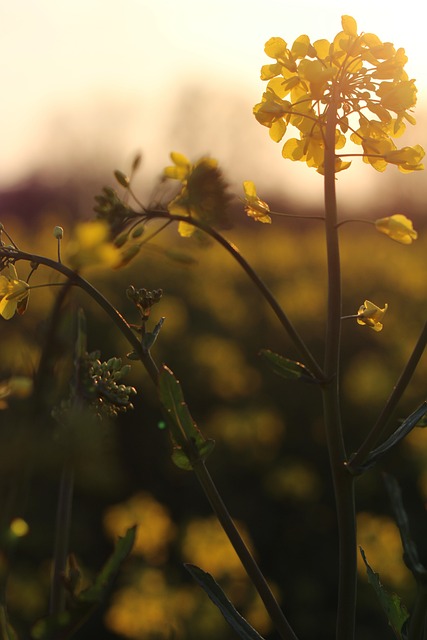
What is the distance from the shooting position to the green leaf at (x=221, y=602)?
0.91 meters

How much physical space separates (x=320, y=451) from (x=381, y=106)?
144 inches

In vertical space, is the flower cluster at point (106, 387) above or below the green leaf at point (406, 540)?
above

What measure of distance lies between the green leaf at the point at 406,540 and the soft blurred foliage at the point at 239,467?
3.45 feet

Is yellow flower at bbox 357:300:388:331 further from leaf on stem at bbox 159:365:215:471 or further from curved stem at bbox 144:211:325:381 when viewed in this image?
leaf on stem at bbox 159:365:215:471

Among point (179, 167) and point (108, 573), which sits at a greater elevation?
point (179, 167)

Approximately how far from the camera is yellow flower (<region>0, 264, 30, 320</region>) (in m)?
0.87

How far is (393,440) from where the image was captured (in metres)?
0.90

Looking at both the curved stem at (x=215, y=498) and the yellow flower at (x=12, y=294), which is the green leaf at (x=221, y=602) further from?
the yellow flower at (x=12, y=294)

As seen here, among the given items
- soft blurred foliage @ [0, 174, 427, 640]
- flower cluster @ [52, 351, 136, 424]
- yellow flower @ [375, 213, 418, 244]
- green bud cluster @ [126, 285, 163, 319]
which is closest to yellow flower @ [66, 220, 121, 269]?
flower cluster @ [52, 351, 136, 424]

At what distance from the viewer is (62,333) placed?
61 centimetres

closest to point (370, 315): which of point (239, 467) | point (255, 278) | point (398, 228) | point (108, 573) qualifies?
point (398, 228)

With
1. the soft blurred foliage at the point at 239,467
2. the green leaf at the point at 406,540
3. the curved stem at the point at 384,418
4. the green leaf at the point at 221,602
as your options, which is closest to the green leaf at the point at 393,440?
the curved stem at the point at 384,418

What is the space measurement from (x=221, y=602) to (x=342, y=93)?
60 cm

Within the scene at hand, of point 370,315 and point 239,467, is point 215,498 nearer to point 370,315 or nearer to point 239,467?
point 370,315
